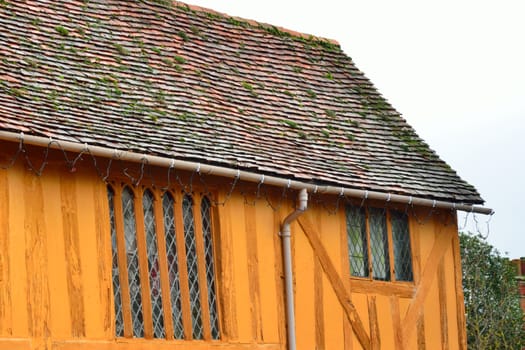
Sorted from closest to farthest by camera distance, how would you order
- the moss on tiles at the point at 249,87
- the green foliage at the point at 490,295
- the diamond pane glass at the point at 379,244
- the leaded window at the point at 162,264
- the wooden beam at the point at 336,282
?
the leaded window at the point at 162,264
the wooden beam at the point at 336,282
the diamond pane glass at the point at 379,244
the moss on tiles at the point at 249,87
the green foliage at the point at 490,295

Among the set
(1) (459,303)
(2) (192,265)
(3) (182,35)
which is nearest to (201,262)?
(2) (192,265)

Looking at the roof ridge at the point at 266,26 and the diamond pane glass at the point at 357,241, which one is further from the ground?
the roof ridge at the point at 266,26

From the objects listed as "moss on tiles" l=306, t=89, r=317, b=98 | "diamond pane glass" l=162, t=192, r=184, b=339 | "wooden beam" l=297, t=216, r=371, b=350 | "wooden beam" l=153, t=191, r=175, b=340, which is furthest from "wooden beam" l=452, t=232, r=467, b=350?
"wooden beam" l=153, t=191, r=175, b=340

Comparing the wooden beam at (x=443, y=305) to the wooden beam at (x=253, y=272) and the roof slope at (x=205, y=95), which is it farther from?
the wooden beam at (x=253, y=272)

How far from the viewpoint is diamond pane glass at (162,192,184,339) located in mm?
15882

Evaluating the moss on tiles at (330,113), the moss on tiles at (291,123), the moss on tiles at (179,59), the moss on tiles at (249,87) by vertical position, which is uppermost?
the moss on tiles at (179,59)

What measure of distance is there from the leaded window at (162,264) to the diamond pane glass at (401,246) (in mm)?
2925

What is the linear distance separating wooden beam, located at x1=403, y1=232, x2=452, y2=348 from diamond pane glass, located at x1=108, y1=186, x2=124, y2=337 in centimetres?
431

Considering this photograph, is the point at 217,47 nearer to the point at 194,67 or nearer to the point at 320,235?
the point at 194,67

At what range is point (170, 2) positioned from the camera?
Result: 1972cm

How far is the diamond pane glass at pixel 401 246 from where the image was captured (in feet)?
61.0

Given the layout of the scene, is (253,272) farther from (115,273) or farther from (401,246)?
(401,246)

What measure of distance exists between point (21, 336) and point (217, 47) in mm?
6256

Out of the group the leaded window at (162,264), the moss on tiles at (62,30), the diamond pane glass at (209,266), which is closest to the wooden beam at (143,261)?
the leaded window at (162,264)
